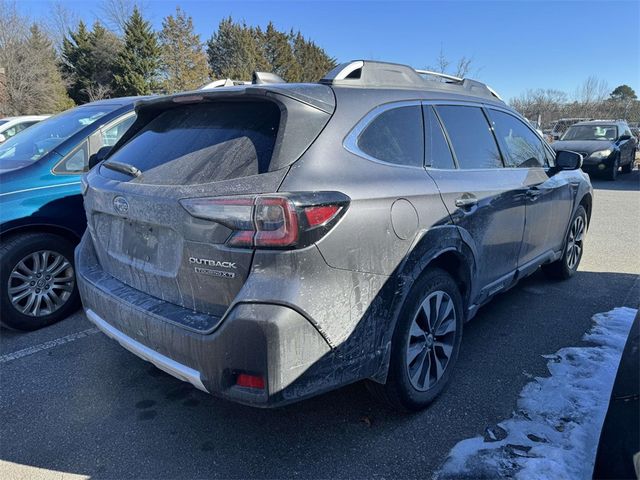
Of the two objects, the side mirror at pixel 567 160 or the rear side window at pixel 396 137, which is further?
the side mirror at pixel 567 160

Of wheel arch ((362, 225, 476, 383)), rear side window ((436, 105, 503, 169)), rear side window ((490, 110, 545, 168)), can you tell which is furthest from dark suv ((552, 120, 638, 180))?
wheel arch ((362, 225, 476, 383))

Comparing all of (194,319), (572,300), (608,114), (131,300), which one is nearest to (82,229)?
(131,300)

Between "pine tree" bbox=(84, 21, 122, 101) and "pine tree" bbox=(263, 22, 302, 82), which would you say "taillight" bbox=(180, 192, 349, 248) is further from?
"pine tree" bbox=(263, 22, 302, 82)

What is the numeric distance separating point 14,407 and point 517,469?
2.90 m

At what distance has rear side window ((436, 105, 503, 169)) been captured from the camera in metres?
3.11

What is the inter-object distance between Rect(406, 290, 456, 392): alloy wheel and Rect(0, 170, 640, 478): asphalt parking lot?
0.71 ft

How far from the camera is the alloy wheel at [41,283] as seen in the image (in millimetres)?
3832

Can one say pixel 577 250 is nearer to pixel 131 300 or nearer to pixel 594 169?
pixel 131 300

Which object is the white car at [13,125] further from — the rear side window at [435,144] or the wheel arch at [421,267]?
the wheel arch at [421,267]

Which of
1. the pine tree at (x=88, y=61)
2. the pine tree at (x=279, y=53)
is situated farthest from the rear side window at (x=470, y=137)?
the pine tree at (x=279, y=53)

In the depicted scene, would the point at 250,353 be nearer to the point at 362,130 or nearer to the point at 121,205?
the point at 121,205

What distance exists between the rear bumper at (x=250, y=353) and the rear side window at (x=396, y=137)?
39.2 inches

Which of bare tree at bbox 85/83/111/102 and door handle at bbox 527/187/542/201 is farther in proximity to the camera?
bare tree at bbox 85/83/111/102

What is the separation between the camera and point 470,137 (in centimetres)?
330
